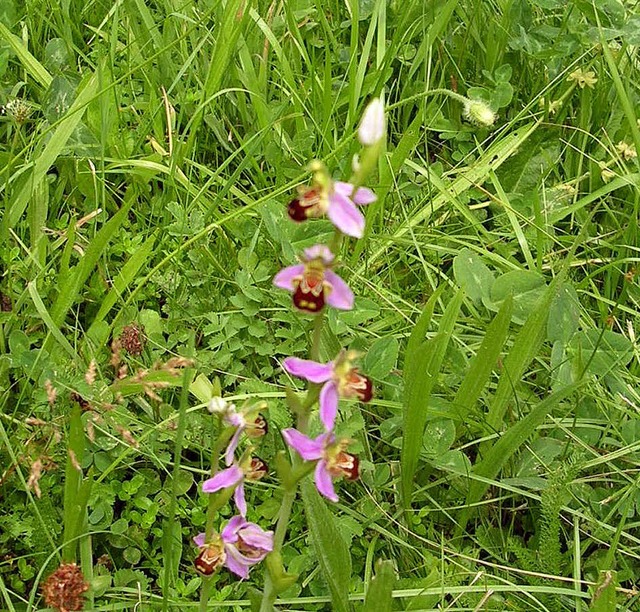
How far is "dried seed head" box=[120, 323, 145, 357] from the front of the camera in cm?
220


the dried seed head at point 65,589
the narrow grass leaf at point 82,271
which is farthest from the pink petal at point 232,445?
the narrow grass leaf at point 82,271

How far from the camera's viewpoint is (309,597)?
1.96 m

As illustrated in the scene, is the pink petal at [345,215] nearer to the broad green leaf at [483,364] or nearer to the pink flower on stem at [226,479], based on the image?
the pink flower on stem at [226,479]

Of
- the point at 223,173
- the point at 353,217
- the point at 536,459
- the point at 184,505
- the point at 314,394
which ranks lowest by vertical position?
the point at 536,459

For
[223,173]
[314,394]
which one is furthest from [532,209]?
[314,394]

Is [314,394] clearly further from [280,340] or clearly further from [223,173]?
[223,173]

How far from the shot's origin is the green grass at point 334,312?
1.98 m

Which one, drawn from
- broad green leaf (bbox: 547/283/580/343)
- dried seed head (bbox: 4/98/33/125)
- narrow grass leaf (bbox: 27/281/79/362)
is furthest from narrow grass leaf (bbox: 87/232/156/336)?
broad green leaf (bbox: 547/283/580/343)

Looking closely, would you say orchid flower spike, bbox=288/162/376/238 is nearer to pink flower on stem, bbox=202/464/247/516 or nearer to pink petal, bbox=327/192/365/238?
pink petal, bbox=327/192/365/238

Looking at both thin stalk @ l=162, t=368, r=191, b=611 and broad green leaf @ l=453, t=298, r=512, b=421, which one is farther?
broad green leaf @ l=453, t=298, r=512, b=421

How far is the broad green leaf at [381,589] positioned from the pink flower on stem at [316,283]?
23.0 inches

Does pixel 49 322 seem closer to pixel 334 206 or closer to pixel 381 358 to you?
pixel 381 358

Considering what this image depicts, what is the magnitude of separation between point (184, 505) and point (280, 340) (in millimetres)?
500

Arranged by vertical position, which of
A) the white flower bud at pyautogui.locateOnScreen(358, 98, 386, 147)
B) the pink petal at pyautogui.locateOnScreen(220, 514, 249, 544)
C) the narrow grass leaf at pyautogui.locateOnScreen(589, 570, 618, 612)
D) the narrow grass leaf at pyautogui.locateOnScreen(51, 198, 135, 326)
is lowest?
the narrow grass leaf at pyautogui.locateOnScreen(589, 570, 618, 612)
